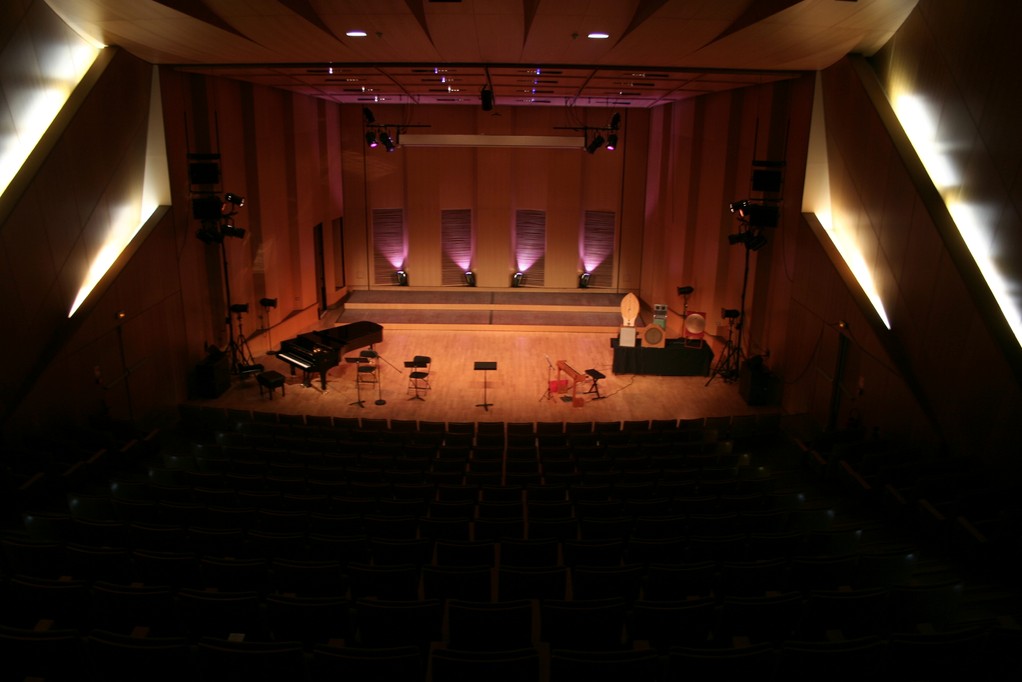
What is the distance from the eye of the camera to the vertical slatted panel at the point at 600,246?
65.0 feet

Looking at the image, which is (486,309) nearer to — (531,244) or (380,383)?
(531,244)

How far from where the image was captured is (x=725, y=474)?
797cm

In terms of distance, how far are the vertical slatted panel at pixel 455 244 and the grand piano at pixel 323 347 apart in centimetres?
573

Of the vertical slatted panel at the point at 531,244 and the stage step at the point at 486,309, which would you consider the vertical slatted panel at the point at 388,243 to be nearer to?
the stage step at the point at 486,309

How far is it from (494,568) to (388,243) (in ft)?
49.5

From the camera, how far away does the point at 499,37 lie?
9.06 m

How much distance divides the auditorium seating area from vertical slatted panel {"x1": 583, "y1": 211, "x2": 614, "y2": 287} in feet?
38.1

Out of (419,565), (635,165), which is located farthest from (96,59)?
(635,165)

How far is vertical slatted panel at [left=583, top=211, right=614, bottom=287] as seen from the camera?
19.8 metres

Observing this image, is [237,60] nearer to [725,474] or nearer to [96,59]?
[96,59]

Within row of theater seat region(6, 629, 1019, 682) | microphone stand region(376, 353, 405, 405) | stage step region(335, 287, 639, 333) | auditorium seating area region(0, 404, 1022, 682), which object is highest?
row of theater seat region(6, 629, 1019, 682)

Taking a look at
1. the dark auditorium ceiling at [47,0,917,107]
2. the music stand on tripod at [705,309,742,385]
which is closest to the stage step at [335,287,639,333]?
the music stand on tripod at [705,309,742,385]

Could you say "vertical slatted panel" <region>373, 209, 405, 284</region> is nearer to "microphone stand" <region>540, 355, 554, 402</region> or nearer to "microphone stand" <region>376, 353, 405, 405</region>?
"microphone stand" <region>376, 353, 405, 405</region>

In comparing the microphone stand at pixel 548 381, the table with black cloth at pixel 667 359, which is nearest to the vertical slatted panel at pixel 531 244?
the microphone stand at pixel 548 381
